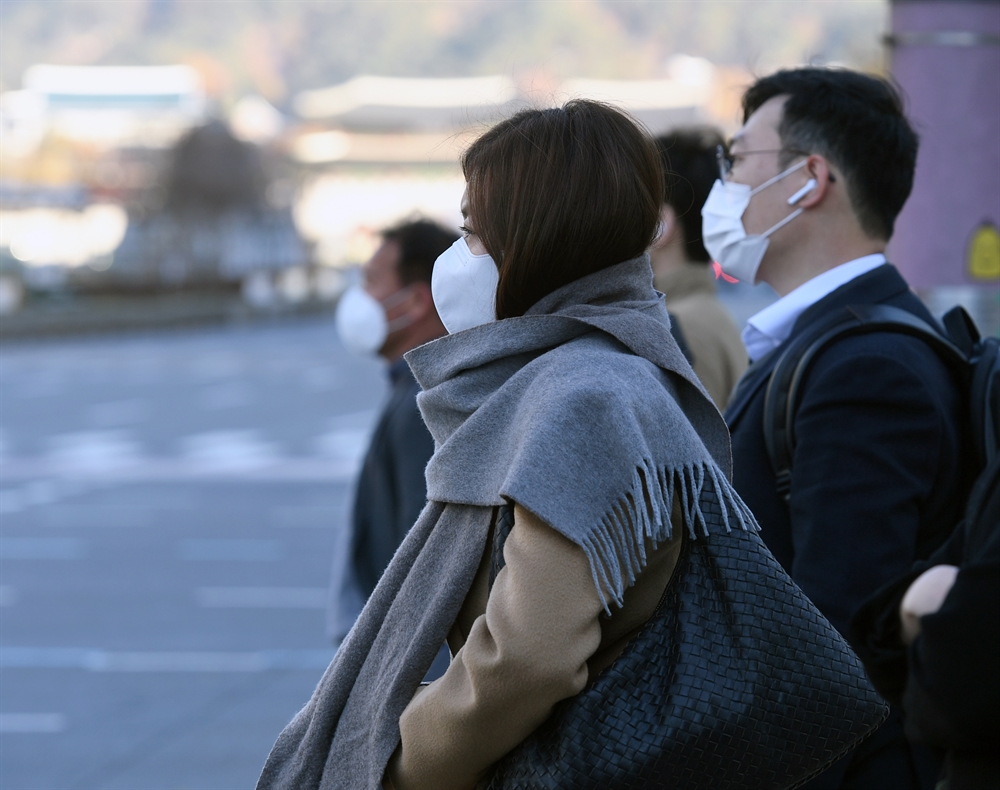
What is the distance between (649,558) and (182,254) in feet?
146

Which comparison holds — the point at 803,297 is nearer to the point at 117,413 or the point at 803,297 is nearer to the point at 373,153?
the point at 117,413

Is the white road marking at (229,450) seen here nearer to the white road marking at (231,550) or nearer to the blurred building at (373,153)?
the white road marking at (231,550)

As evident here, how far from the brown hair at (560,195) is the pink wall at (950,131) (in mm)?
2227

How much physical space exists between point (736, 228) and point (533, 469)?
139cm

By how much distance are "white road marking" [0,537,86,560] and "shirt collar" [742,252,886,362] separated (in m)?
6.92

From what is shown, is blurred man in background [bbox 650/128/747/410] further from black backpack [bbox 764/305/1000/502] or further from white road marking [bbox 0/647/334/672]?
white road marking [bbox 0/647/334/672]

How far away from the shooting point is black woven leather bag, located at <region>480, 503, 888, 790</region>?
1.58 m

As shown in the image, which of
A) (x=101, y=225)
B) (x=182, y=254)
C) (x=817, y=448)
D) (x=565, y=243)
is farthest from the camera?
(x=101, y=225)

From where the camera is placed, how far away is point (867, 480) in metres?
2.21

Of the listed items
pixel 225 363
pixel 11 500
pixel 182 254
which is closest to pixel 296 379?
pixel 225 363

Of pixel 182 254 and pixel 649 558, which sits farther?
pixel 182 254

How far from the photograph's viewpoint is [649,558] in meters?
1.66

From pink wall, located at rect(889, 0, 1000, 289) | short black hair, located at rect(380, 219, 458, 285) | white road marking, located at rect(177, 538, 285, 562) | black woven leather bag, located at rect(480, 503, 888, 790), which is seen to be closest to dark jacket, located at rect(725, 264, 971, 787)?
black woven leather bag, located at rect(480, 503, 888, 790)

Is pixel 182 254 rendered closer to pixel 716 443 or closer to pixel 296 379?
pixel 296 379
